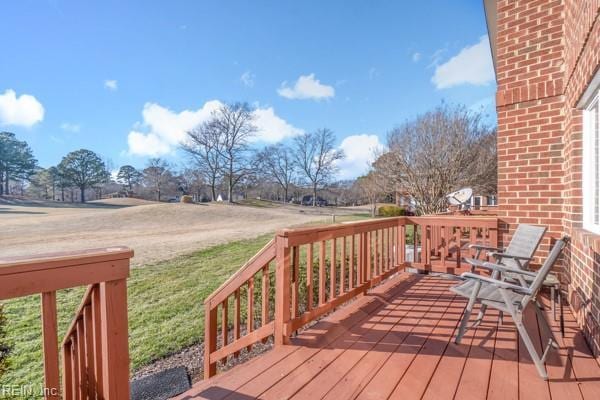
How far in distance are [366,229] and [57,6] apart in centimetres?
1062

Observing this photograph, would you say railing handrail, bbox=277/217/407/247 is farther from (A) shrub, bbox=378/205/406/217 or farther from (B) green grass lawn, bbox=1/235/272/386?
(A) shrub, bbox=378/205/406/217

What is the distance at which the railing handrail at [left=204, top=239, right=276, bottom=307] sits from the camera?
8.23ft

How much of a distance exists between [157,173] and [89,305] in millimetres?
43709

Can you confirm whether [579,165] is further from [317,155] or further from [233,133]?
[317,155]

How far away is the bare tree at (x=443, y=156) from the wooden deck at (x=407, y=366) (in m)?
8.18

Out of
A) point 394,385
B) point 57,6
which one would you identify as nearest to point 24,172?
point 57,6

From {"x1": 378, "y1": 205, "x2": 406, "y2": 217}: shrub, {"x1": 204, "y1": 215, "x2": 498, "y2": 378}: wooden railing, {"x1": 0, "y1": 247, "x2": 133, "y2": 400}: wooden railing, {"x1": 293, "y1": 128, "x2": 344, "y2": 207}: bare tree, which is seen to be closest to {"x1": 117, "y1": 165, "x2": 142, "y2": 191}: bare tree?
{"x1": 293, "y1": 128, "x2": 344, "y2": 207}: bare tree

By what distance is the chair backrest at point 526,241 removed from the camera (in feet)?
9.58

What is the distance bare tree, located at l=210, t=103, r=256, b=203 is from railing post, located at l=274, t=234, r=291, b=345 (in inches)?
1186

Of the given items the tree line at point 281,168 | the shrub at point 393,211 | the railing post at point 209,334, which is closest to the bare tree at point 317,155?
the tree line at point 281,168

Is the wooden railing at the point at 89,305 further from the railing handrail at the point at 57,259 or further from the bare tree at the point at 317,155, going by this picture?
the bare tree at the point at 317,155

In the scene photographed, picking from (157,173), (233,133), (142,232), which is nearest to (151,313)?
(142,232)

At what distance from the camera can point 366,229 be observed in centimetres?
345

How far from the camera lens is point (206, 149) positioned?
102ft
